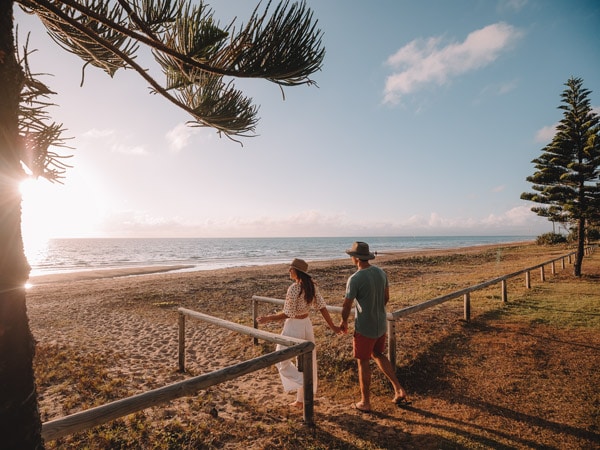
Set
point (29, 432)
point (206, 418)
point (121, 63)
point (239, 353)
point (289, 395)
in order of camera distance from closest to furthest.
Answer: point (29, 432)
point (121, 63)
point (206, 418)
point (289, 395)
point (239, 353)

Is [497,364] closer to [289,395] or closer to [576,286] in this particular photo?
[289,395]

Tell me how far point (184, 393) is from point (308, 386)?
1527 mm

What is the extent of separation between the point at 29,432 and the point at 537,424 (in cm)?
479

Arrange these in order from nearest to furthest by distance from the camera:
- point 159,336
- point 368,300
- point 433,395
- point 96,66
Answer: point 96,66
point 368,300
point 433,395
point 159,336

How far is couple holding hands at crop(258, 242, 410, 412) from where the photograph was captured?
4.04m

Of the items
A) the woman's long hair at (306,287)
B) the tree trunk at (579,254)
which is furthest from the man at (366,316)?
the tree trunk at (579,254)

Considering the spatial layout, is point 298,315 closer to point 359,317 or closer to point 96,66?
point 359,317

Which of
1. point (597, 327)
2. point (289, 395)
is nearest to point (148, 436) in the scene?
point (289, 395)

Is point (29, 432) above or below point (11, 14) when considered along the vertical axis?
below

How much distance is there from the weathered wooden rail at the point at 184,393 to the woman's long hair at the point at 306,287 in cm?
56

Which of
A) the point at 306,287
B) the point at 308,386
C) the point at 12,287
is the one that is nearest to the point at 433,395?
the point at 308,386

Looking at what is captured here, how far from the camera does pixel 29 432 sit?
129cm

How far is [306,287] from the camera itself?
13.8 ft

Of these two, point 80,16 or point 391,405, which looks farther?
point 391,405
